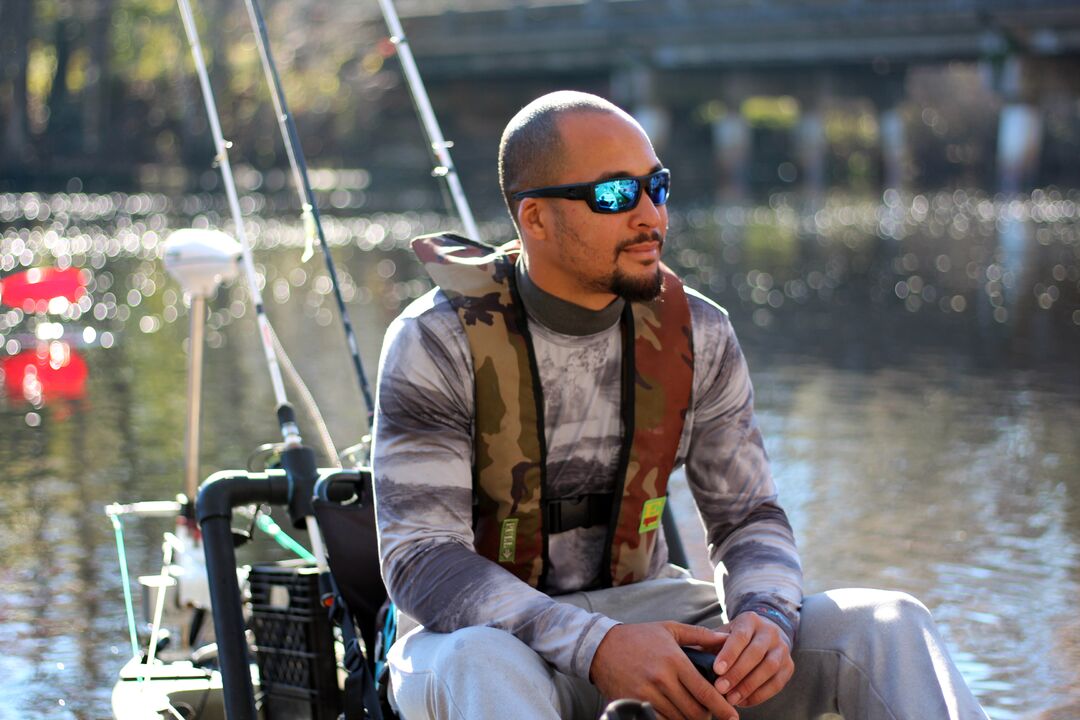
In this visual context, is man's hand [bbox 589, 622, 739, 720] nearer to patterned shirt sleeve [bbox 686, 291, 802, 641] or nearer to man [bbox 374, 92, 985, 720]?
man [bbox 374, 92, 985, 720]

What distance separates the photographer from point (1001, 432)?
37.7 ft

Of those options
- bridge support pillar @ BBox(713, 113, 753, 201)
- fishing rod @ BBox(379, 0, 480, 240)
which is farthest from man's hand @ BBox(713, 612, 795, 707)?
bridge support pillar @ BBox(713, 113, 753, 201)

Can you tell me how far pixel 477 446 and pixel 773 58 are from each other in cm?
5261

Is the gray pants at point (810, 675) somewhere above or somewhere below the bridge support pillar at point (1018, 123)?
below

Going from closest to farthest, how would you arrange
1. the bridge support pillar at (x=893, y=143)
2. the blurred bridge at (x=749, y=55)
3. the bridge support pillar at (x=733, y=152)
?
the blurred bridge at (x=749, y=55)
the bridge support pillar at (x=733, y=152)
the bridge support pillar at (x=893, y=143)

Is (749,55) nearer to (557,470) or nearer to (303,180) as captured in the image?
(303,180)

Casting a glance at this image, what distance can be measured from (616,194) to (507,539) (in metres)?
0.70

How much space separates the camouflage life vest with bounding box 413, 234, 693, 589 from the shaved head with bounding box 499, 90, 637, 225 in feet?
0.64

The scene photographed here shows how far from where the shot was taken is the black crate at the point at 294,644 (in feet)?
15.3

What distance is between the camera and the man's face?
380 centimetres

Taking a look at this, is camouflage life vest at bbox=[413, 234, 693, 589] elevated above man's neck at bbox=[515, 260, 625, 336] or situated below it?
below

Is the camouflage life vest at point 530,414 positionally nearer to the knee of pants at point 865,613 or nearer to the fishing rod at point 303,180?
the knee of pants at point 865,613

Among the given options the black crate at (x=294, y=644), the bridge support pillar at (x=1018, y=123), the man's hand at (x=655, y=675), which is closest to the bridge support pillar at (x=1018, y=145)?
the bridge support pillar at (x=1018, y=123)

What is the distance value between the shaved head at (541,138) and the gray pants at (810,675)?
90cm
